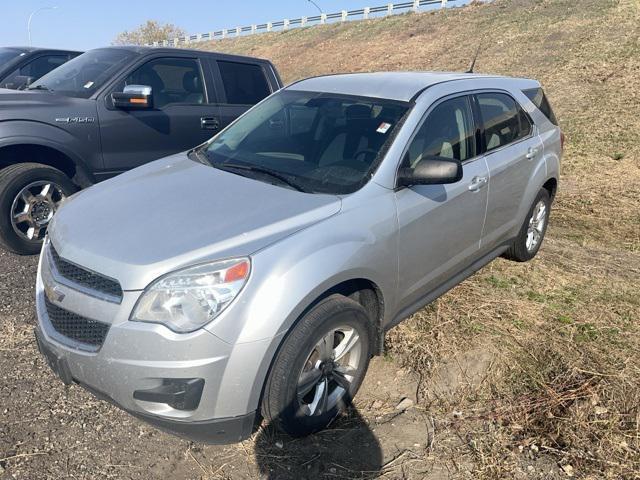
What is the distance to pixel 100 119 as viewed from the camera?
4.77 m

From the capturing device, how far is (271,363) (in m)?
2.28

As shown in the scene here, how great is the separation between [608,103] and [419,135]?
37.4 ft

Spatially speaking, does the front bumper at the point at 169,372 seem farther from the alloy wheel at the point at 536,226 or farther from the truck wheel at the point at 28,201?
the alloy wheel at the point at 536,226

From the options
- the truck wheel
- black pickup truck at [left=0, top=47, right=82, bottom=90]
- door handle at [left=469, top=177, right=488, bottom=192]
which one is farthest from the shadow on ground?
black pickup truck at [left=0, top=47, right=82, bottom=90]

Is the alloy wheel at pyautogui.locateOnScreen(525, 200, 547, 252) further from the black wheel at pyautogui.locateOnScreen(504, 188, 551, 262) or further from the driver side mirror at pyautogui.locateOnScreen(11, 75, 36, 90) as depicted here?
the driver side mirror at pyautogui.locateOnScreen(11, 75, 36, 90)

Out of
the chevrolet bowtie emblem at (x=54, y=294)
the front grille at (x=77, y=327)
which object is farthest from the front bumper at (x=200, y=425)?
the chevrolet bowtie emblem at (x=54, y=294)

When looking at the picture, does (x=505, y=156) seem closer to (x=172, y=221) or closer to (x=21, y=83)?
(x=172, y=221)

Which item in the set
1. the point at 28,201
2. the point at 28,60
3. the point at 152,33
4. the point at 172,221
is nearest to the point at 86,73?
the point at 28,201

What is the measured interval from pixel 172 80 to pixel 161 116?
49 cm

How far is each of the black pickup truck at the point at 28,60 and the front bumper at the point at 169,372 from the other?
5802 mm

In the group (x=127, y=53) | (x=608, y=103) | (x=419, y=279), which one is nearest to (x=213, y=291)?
(x=419, y=279)

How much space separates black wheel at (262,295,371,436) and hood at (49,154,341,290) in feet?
1.46

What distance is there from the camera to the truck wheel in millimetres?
4309

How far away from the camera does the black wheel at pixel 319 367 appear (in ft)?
7.65
